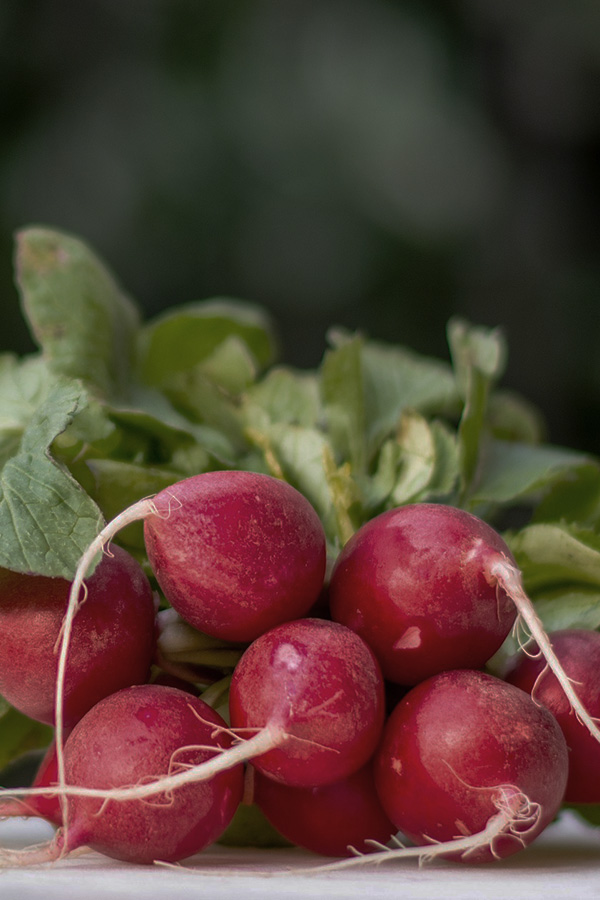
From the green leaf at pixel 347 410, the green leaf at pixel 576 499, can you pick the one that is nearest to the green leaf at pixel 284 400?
the green leaf at pixel 347 410

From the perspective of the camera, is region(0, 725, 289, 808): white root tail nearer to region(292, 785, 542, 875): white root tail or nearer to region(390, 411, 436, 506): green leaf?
region(292, 785, 542, 875): white root tail

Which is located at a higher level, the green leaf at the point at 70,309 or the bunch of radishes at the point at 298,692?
the green leaf at the point at 70,309

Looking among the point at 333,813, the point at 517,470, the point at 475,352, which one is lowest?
the point at 333,813

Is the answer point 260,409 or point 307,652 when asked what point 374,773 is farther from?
point 260,409

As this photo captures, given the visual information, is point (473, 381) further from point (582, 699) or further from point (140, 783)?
point (140, 783)

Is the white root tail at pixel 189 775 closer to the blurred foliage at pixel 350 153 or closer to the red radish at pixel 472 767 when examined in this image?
the red radish at pixel 472 767

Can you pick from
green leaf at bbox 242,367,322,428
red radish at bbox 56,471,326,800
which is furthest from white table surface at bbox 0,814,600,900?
green leaf at bbox 242,367,322,428

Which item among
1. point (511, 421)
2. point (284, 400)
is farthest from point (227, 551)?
point (511, 421)
